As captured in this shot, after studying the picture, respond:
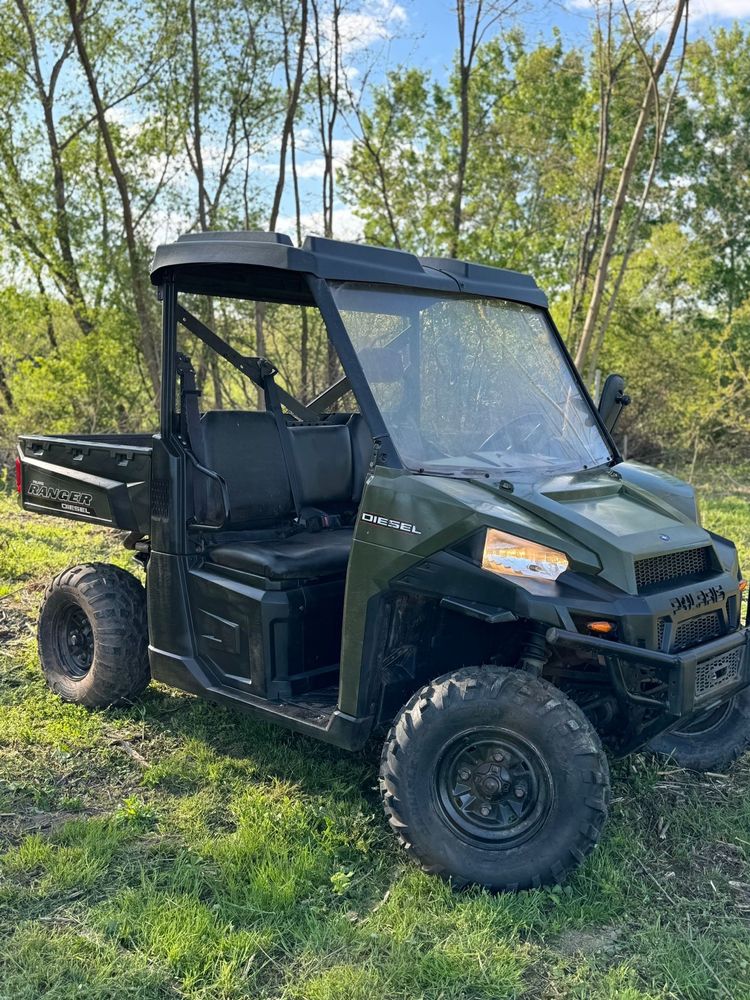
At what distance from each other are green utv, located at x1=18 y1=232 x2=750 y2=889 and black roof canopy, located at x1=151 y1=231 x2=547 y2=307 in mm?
13

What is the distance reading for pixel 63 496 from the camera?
465cm

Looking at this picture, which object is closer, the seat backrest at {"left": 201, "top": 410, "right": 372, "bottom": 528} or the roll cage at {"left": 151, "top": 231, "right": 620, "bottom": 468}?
the roll cage at {"left": 151, "top": 231, "right": 620, "bottom": 468}

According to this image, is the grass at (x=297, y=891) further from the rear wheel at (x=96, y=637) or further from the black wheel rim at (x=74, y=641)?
the black wheel rim at (x=74, y=641)

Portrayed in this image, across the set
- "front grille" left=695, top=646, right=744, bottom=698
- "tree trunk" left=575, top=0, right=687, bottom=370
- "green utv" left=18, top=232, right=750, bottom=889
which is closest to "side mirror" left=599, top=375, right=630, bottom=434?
"green utv" left=18, top=232, right=750, bottom=889

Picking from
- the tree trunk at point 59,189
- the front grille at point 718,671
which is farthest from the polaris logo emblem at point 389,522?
the tree trunk at point 59,189

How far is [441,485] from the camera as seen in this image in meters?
3.07

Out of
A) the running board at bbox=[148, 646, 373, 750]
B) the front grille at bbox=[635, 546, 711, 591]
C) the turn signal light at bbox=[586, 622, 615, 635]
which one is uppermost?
the front grille at bbox=[635, 546, 711, 591]

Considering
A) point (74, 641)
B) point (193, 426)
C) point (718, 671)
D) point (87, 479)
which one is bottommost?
point (74, 641)

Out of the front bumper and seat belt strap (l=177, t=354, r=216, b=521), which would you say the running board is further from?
the front bumper

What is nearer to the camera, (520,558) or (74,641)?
(520,558)

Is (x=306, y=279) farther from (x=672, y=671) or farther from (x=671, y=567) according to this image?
(x=672, y=671)

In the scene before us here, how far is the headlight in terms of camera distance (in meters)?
2.90

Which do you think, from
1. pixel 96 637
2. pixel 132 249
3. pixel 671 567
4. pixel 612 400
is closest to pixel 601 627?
pixel 671 567

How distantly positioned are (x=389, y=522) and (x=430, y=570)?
23 centimetres
